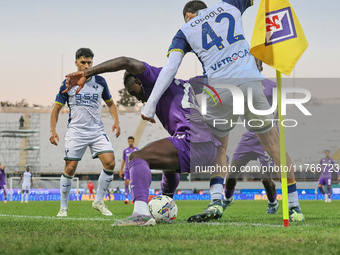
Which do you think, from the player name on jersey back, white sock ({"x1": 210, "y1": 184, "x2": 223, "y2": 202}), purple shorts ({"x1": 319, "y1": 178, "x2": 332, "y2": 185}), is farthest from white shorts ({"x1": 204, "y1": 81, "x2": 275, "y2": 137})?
purple shorts ({"x1": 319, "y1": 178, "x2": 332, "y2": 185})

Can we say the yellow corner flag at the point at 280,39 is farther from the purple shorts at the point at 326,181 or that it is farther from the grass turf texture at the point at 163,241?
the purple shorts at the point at 326,181

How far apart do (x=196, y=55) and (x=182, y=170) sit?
139cm

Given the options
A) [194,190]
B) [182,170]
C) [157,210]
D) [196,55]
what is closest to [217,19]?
[196,55]

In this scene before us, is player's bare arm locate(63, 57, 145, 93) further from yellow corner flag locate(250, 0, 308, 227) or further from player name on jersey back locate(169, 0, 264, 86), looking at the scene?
yellow corner flag locate(250, 0, 308, 227)

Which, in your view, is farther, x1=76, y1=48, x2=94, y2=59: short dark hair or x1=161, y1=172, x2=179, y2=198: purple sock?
x1=76, y1=48, x2=94, y2=59: short dark hair

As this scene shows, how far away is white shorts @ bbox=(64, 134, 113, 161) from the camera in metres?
7.80

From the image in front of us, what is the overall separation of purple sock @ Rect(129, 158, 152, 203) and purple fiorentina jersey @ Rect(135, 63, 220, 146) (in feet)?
1.69

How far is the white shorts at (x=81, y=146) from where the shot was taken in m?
7.80

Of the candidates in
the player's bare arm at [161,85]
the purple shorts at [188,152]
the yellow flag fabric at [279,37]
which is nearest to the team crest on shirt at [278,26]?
the yellow flag fabric at [279,37]

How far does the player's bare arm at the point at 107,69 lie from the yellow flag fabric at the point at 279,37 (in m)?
1.15

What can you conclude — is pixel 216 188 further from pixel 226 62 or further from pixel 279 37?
pixel 279 37

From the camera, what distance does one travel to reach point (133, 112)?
147 feet

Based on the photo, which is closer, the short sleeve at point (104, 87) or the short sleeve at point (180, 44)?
the short sleeve at point (180, 44)

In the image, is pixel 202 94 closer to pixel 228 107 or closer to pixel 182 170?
pixel 228 107
